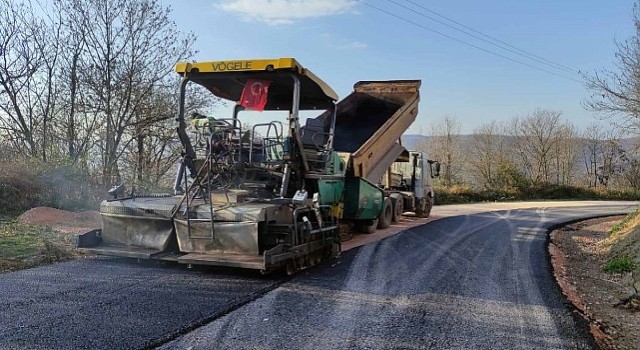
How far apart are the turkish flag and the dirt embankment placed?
454 cm

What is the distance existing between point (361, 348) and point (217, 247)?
2.93 metres

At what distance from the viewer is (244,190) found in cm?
734

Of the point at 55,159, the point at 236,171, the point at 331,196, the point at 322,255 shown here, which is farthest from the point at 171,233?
the point at 55,159

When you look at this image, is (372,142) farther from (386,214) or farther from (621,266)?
(621,266)

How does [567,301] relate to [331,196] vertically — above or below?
below

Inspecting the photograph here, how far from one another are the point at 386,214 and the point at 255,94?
699 cm

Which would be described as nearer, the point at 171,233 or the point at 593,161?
the point at 171,233

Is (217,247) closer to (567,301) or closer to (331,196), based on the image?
(331,196)

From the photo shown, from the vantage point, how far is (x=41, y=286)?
5.48 metres

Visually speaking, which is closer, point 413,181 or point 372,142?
point 372,142

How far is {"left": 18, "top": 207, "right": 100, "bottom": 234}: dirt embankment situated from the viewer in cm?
1039

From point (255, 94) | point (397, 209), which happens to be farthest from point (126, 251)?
point (397, 209)

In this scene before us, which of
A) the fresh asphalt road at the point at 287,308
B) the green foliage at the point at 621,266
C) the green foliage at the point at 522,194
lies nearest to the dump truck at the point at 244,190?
the fresh asphalt road at the point at 287,308

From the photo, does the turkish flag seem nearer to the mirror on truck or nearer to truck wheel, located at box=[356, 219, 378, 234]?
truck wheel, located at box=[356, 219, 378, 234]
